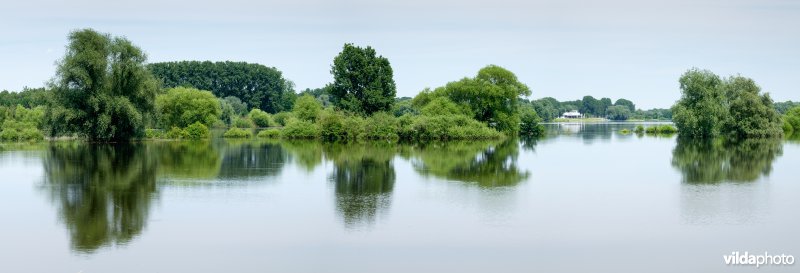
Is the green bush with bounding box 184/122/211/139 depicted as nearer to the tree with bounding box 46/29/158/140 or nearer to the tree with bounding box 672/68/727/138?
the tree with bounding box 46/29/158/140

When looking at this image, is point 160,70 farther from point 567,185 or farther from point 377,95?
point 567,185

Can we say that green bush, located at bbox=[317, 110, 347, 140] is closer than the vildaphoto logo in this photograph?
No

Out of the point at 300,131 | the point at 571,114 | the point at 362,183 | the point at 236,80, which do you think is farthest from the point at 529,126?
the point at 571,114

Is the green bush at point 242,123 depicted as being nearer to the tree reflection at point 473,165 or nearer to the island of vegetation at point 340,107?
the island of vegetation at point 340,107

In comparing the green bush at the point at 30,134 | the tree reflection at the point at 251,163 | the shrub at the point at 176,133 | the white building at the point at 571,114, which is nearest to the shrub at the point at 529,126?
the shrub at the point at 176,133

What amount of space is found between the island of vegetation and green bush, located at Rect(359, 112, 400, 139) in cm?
8

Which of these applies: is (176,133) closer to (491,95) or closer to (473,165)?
(491,95)

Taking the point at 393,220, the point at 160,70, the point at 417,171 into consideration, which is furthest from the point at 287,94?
the point at 393,220

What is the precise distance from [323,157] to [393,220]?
20.9 metres

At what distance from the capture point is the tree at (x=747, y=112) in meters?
67.9

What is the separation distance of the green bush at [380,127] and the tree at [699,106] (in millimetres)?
27672

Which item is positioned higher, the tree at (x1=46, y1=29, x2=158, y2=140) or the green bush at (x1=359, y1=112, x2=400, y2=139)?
the tree at (x1=46, y1=29, x2=158, y2=140)

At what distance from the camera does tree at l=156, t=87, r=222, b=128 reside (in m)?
61.0

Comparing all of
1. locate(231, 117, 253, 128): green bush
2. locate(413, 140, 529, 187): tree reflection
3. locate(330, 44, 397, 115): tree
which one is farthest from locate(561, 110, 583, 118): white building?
locate(413, 140, 529, 187): tree reflection
